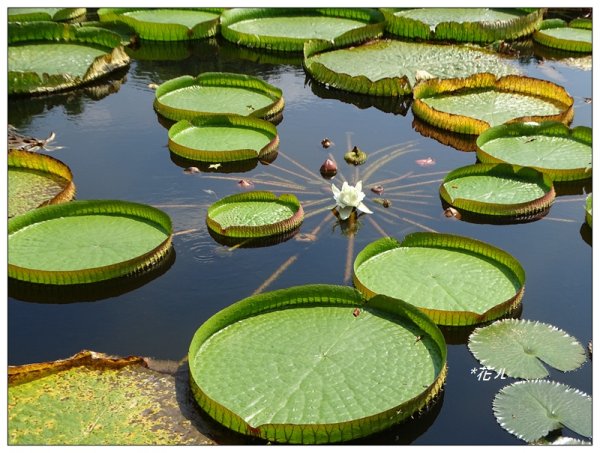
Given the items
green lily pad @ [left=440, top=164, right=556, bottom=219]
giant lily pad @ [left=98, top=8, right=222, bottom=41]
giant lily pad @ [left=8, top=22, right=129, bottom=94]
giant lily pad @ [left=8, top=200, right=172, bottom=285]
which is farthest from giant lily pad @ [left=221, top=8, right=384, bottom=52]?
giant lily pad @ [left=8, top=200, right=172, bottom=285]

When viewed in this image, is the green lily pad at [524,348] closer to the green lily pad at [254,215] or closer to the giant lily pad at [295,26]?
the green lily pad at [254,215]

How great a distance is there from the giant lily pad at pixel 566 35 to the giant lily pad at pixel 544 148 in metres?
2.99

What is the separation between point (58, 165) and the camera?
5.46 metres

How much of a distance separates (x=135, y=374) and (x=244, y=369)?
0.49 m

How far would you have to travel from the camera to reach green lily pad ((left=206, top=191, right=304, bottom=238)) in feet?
15.5

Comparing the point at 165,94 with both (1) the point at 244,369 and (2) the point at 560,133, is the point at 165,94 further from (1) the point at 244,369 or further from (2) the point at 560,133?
(1) the point at 244,369

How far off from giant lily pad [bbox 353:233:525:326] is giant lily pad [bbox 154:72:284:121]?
2.41 metres

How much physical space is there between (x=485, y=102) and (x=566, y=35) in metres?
2.85

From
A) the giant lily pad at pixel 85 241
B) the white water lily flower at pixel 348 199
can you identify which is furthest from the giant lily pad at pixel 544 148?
the giant lily pad at pixel 85 241

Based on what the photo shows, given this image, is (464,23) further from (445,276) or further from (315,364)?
(315,364)

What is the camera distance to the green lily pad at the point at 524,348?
3676mm

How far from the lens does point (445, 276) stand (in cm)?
425

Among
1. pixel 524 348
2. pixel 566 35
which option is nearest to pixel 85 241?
pixel 524 348

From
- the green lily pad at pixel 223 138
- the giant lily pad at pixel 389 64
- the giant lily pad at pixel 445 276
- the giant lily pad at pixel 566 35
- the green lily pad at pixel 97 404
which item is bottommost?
the green lily pad at pixel 97 404
